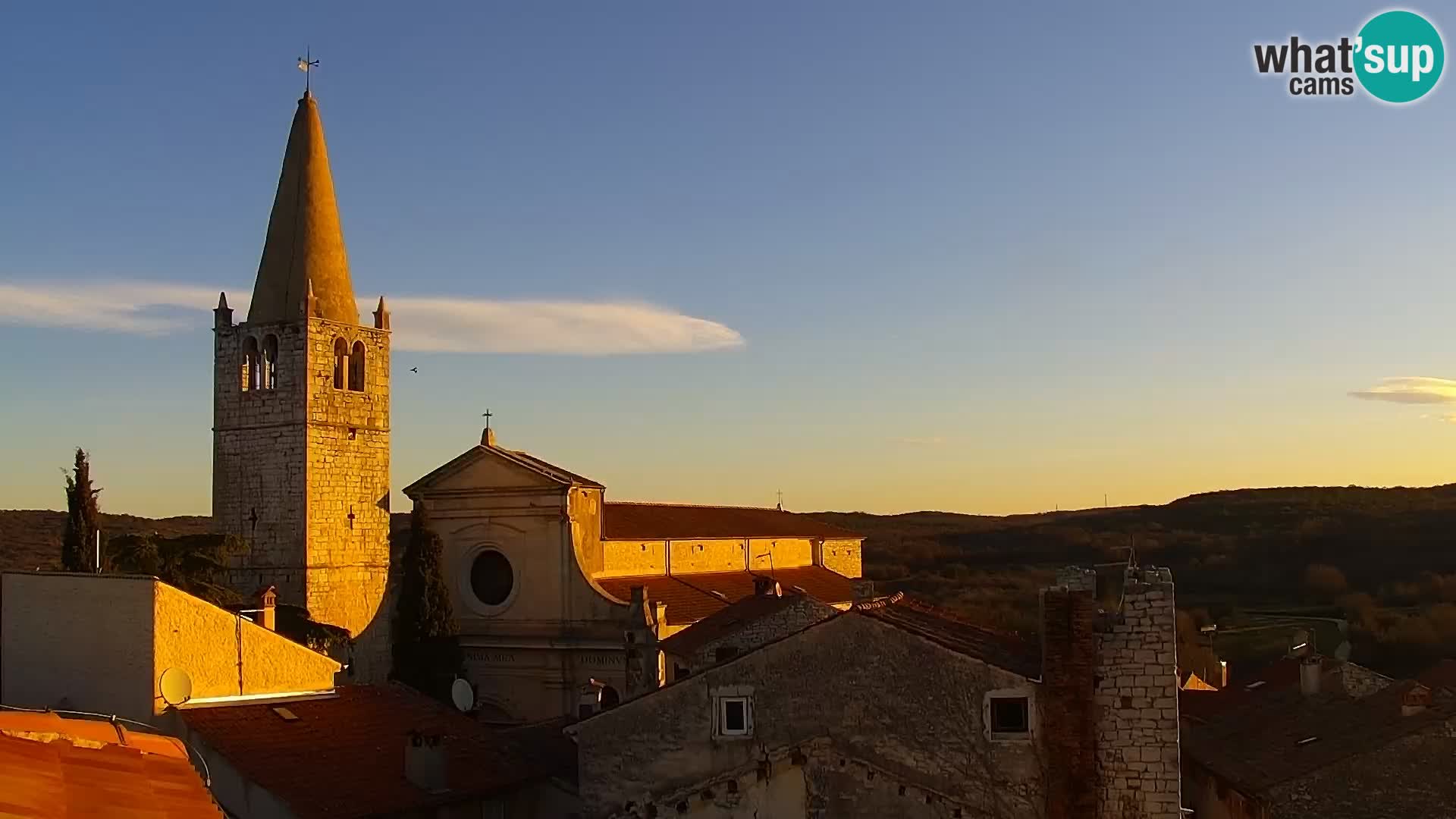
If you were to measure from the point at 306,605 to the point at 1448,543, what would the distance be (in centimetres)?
7493

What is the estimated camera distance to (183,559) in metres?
35.2

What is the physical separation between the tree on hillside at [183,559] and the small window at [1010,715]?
21898 mm

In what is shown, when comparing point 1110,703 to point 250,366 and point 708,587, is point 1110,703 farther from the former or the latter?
point 250,366

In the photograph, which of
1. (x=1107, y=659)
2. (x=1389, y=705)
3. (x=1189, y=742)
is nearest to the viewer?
(x=1107, y=659)

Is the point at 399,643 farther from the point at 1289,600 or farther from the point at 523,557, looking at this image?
the point at 1289,600

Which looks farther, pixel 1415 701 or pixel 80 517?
pixel 80 517

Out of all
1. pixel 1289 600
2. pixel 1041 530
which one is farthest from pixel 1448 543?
pixel 1041 530

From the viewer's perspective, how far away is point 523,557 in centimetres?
3959

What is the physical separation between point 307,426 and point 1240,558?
72.2m

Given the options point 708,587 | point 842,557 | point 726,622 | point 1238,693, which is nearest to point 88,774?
point 726,622

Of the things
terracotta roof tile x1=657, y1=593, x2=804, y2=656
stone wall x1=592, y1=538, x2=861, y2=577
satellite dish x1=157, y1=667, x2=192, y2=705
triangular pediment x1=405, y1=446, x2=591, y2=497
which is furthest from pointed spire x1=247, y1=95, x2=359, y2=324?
satellite dish x1=157, y1=667, x2=192, y2=705

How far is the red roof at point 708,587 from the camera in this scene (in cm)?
3844

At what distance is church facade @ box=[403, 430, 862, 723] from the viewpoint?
3816 cm

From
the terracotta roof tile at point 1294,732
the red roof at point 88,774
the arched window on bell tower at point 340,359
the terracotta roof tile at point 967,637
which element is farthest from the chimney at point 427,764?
the arched window on bell tower at point 340,359
